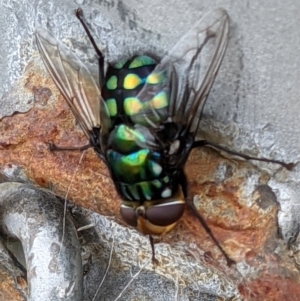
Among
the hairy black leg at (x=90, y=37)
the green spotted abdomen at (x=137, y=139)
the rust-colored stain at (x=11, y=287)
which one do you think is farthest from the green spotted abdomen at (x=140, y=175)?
the rust-colored stain at (x=11, y=287)

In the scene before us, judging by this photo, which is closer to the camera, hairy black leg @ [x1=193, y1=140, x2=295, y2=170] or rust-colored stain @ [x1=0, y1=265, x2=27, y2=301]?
hairy black leg @ [x1=193, y1=140, x2=295, y2=170]

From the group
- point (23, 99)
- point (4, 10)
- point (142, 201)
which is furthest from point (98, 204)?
point (4, 10)

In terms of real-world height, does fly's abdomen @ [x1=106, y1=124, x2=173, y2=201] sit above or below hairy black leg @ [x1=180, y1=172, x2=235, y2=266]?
above

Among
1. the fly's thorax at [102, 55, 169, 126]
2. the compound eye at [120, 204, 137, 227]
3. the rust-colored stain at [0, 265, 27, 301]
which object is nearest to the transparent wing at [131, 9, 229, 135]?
the fly's thorax at [102, 55, 169, 126]

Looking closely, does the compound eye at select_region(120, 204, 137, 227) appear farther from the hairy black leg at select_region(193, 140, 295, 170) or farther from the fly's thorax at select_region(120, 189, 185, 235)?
the hairy black leg at select_region(193, 140, 295, 170)

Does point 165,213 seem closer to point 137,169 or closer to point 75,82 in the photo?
point 137,169

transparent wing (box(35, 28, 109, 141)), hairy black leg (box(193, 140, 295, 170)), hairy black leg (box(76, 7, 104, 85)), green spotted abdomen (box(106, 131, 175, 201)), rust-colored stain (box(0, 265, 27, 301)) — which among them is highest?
hairy black leg (box(76, 7, 104, 85))

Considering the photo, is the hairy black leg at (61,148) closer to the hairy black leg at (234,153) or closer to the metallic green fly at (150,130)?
the metallic green fly at (150,130)
